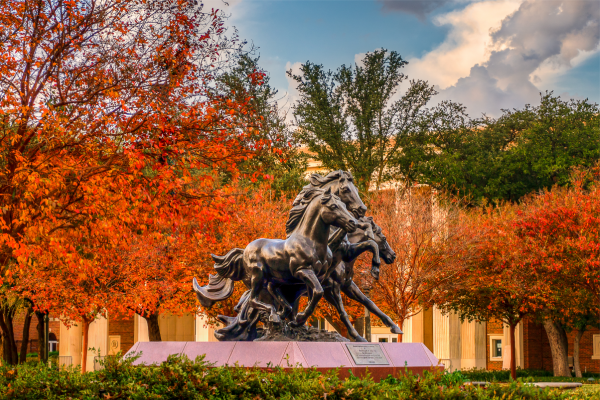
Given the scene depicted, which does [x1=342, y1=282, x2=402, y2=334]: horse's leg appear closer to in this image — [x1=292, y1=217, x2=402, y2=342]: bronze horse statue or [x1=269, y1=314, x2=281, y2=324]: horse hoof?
[x1=292, y1=217, x2=402, y2=342]: bronze horse statue

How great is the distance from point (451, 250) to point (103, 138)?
17.0 meters

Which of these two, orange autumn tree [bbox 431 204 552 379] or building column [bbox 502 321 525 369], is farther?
building column [bbox 502 321 525 369]

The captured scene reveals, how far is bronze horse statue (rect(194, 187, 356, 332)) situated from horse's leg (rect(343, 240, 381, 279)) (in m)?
0.43

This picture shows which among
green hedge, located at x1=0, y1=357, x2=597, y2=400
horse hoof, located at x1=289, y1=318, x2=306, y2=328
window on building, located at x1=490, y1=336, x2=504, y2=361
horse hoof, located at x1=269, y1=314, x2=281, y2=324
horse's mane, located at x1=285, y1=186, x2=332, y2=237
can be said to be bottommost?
window on building, located at x1=490, y1=336, x2=504, y2=361

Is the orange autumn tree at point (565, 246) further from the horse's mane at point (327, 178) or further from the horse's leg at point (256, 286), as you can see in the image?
the horse's leg at point (256, 286)

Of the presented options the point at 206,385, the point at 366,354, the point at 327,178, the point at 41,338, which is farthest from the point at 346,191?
the point at 41,338

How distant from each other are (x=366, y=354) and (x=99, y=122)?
27.9 ft

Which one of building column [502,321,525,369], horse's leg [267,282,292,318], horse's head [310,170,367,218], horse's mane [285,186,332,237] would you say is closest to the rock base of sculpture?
horse's leg [267,282,292,318]

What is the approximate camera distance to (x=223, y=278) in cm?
1218

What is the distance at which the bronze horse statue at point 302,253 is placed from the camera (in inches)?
425

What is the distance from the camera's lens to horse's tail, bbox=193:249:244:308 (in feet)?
39.2

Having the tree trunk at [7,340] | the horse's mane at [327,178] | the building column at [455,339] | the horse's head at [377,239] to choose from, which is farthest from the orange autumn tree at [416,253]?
the tree trunk at [7,340]

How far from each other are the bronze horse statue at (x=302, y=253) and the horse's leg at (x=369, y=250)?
43 centimetres

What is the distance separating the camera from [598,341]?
4034 cm
